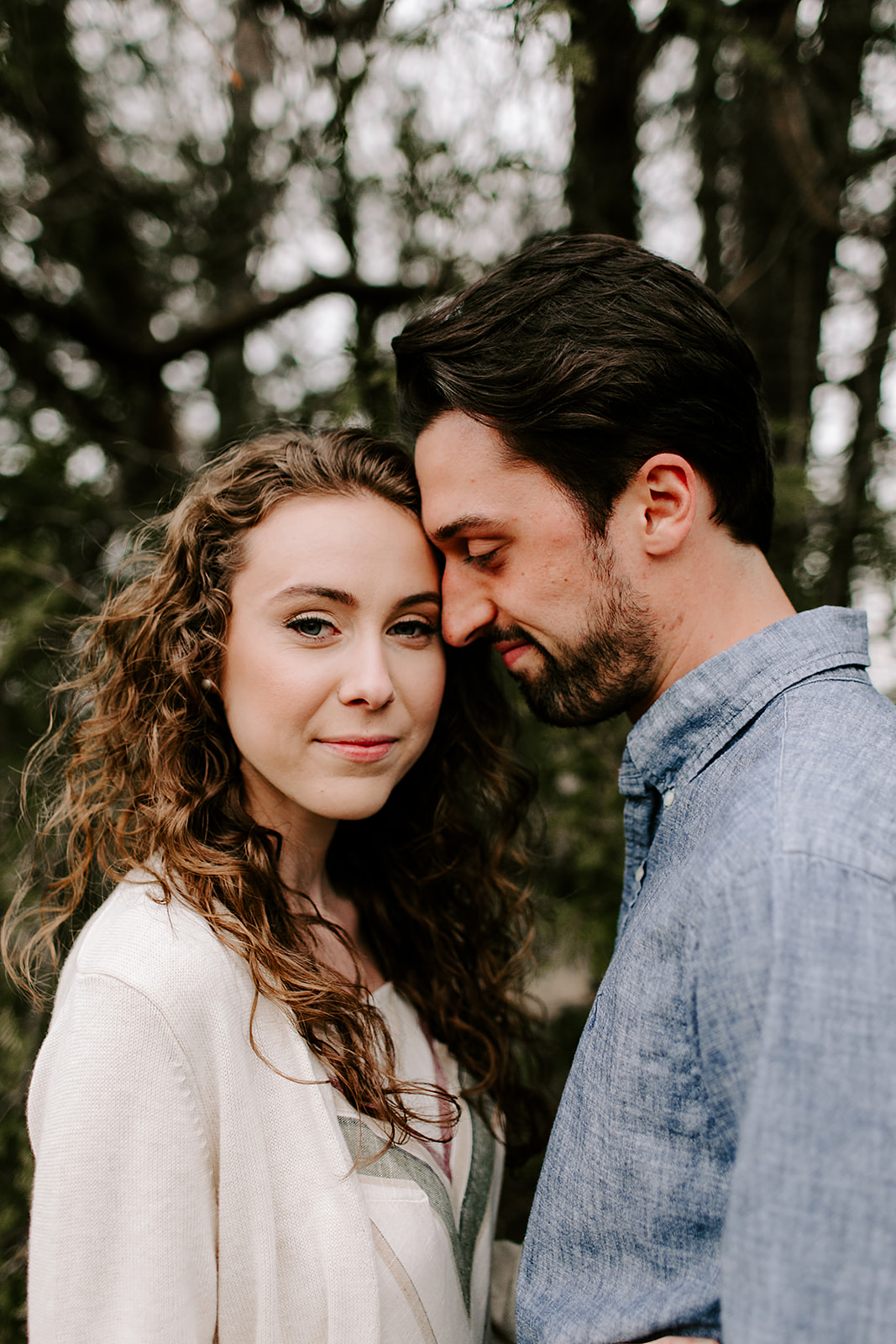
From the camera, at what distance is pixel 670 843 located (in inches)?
56.2

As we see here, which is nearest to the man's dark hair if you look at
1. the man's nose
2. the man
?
the man

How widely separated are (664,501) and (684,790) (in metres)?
0.54

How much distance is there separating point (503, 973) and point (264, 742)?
3.24 ft

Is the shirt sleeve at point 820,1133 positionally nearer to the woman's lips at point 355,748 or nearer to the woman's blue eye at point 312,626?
the woman's lips at point 355,748

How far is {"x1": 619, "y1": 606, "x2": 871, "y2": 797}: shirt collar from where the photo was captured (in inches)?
55.2

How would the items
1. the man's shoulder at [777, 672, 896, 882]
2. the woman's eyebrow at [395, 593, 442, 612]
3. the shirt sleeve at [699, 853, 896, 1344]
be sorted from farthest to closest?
the woman's eyebrow at [395, 593, 442, 612], the man's shoulder at [777, 672, 896, 882], the shirt sleeve at [699, 853, 896, 1344]

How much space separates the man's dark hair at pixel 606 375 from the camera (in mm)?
1618

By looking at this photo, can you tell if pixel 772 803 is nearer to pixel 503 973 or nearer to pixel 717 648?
pixel 717 648

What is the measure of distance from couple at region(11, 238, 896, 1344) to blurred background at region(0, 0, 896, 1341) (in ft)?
2.47

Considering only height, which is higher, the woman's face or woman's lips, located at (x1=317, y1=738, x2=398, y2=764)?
the woman's face

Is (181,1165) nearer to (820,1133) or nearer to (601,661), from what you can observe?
(820,1133)

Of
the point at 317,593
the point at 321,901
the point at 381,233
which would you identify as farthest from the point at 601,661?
the point at 381,233

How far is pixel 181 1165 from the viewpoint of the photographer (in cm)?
131

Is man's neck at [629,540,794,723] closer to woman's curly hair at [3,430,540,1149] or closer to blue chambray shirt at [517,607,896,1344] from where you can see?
blue chambray shirt at [517,607,896,1344]
